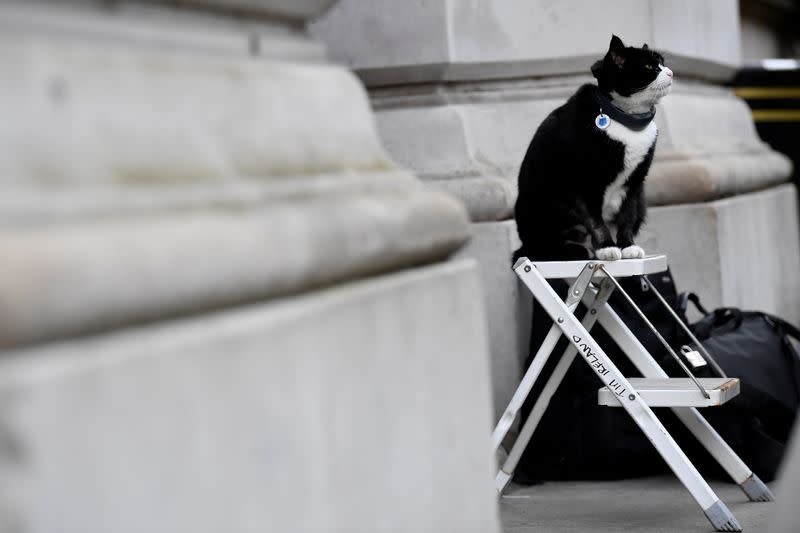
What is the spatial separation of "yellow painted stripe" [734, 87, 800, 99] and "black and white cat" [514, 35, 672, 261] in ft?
10.3

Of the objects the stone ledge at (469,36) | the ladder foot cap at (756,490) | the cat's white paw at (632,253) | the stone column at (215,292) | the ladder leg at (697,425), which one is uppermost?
the stone ledge at (469,36)

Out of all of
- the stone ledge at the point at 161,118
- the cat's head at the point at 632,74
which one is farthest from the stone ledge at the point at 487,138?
the stone ledge at the point at 161,118

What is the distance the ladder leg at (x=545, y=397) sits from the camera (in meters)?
3.79

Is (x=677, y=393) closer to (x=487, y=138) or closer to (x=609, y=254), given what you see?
(x=609, y=254)

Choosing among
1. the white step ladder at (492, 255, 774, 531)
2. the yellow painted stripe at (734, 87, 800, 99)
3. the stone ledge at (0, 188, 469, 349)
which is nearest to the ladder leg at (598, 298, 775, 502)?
the white step ladder at (492, 255, 774, 531)

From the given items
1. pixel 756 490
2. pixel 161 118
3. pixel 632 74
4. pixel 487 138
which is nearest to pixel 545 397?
pixel 756 490

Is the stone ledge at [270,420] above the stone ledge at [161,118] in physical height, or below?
below

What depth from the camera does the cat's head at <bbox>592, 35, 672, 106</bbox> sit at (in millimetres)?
3805

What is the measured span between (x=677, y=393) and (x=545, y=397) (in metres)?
0.53

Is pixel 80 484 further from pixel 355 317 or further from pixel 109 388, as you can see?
pixel 355 317

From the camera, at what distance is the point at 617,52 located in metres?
3.83

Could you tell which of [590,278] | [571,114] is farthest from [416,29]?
[590,278]

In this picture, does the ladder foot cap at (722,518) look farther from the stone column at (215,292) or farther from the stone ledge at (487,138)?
the stone ledge at (487,138)

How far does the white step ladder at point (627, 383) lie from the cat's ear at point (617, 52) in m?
0.62
